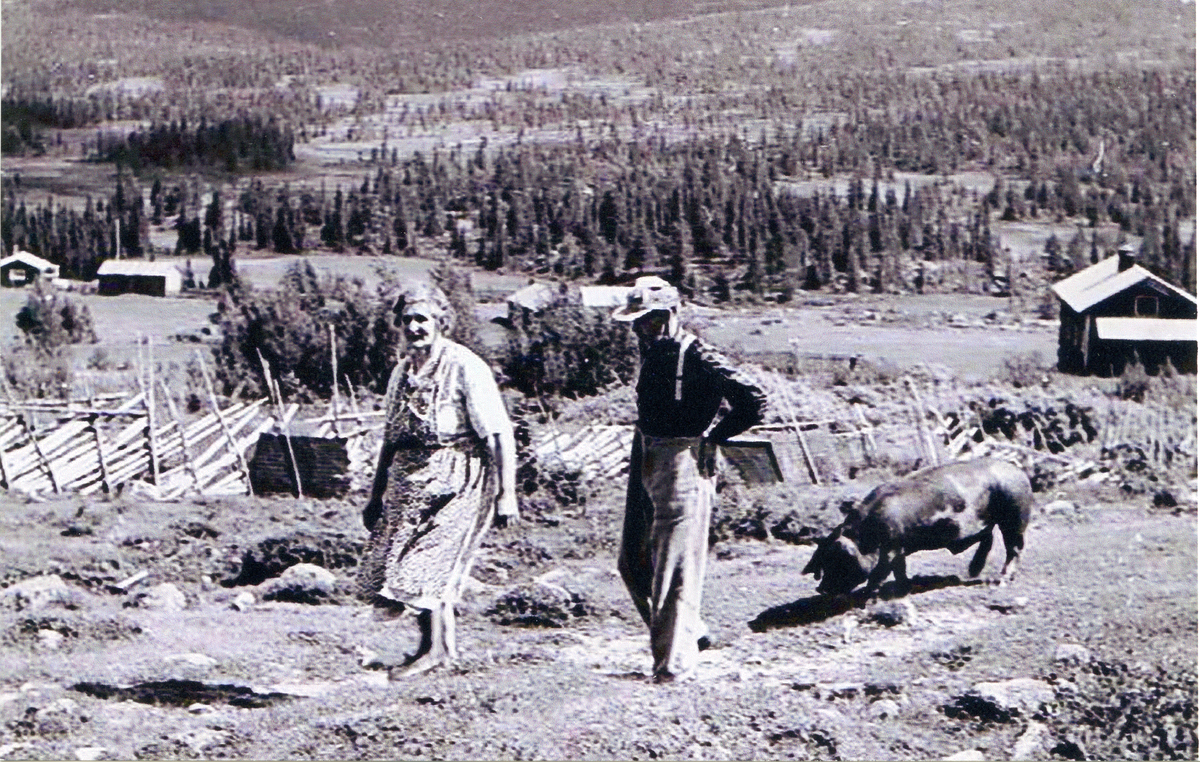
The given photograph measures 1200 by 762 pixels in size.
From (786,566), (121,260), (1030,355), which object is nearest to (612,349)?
(786,566)

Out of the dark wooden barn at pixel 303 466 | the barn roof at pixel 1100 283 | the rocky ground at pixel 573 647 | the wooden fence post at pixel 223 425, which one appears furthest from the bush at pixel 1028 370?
the wooden fence post at pixel 223 425

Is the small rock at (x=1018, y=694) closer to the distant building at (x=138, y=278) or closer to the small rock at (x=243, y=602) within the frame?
the small rock at (x=243, y=602)

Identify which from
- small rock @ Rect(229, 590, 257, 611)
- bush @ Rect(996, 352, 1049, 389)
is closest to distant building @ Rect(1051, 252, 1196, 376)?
bush @ Rect(996, 352, 1049, 389)

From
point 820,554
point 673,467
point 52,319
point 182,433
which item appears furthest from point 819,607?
point 52,319

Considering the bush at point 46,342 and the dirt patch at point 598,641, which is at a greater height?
the bush at point 46,342

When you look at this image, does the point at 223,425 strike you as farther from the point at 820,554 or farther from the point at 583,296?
the point at 820,554

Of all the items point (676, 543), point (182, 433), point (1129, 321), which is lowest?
point (676, 543)

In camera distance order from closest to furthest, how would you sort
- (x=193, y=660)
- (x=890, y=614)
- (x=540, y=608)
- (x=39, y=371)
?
(x=193, y=660), (x=890, y=614), (x=540, y=608), (x=39, y=371)

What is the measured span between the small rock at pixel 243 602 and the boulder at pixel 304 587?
71 millimetres

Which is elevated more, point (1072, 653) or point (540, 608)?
point (540, 608)

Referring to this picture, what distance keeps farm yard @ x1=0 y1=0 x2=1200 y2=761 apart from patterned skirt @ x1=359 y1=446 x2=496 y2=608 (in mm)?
413

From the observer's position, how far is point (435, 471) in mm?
6453

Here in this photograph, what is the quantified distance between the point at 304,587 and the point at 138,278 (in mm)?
1863

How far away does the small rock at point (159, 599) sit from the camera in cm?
703
